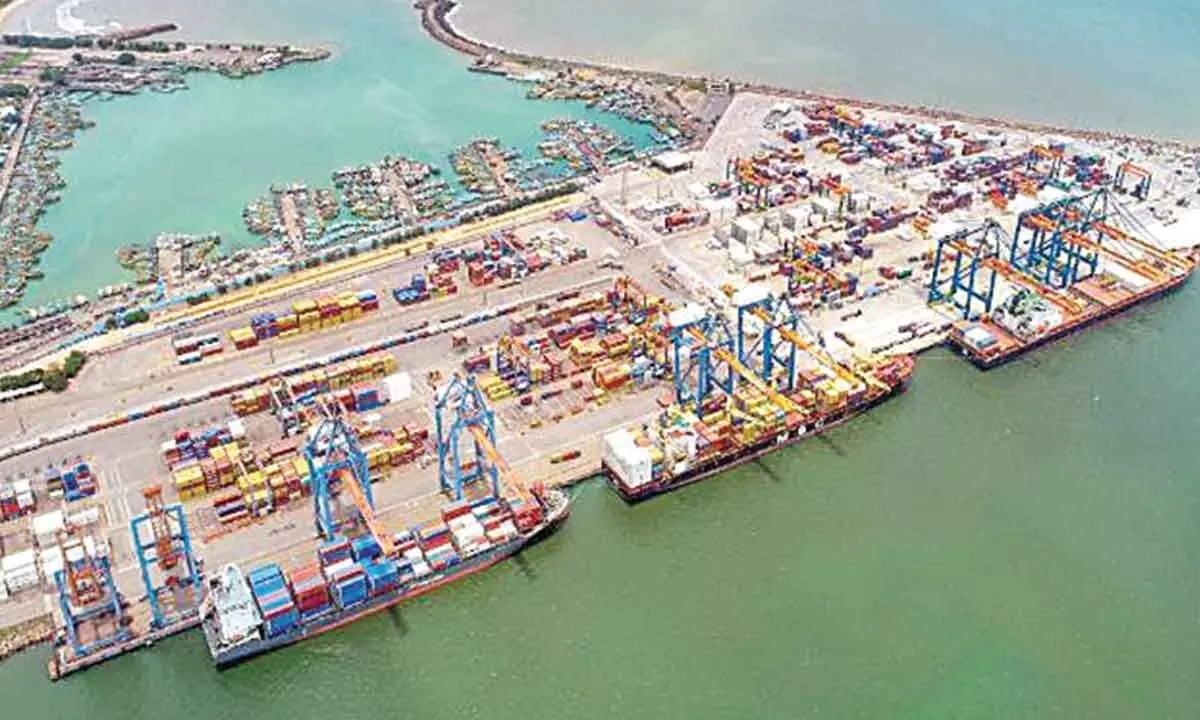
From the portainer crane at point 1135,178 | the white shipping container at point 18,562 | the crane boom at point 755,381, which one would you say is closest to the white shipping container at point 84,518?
the white shipping container at point 18,562

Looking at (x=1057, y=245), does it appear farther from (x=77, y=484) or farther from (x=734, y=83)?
(x=77, y=484)

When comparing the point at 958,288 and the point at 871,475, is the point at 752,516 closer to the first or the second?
the point at 871,475

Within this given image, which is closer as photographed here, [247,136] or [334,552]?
[334,552]

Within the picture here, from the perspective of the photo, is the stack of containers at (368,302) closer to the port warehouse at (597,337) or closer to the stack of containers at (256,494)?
the port warehouse at (597,337)

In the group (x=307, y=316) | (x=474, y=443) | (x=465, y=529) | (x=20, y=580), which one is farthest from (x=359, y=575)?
(x=307, y=316)

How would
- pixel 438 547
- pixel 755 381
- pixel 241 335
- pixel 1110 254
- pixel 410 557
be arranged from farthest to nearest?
pixel 1110 254
pixel 241 335
pixel 755 381
pixel 438 547
pixel 410 557

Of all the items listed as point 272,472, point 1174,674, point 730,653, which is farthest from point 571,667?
point 1174,674
